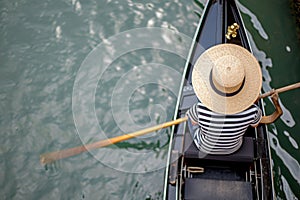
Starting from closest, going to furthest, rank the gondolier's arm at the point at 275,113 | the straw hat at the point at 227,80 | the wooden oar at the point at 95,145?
1. the straw hat at the point at 227,80
2. the gondolier's arm at the point at 275,113
3. the wooden oar at the point at 95,145

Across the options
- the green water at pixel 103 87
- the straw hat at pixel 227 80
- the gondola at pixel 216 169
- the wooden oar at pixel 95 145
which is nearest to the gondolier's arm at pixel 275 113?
the gondola at pixel 216 169

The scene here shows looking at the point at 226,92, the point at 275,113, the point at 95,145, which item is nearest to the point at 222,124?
the point at 226,92

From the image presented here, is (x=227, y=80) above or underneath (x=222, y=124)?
above

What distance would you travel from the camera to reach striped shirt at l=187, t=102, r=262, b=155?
6.07 feet

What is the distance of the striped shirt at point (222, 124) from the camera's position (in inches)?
72.8

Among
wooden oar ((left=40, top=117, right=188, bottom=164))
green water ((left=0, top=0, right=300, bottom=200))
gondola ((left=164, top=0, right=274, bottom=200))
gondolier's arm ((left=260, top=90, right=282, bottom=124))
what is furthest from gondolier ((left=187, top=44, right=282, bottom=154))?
green water ((left=0, top=0, right=300, bottom=200))

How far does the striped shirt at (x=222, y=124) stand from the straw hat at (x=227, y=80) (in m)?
0.04

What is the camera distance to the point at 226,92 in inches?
72.9

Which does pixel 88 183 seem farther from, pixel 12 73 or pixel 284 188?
pixel 284 188

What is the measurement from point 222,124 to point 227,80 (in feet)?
0.77

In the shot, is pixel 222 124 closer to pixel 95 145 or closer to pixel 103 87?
pixel 95 145

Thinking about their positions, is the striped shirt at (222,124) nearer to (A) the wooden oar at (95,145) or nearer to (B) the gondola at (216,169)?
(B) the gondola at (216,169)

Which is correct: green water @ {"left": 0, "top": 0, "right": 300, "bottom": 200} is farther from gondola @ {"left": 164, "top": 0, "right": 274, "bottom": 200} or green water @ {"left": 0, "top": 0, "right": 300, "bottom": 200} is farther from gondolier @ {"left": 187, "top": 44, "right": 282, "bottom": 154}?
gondolier @ {"left": 187, "top": 44, "right": 282, "bottom": 154}

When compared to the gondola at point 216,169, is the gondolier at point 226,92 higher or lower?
higher
